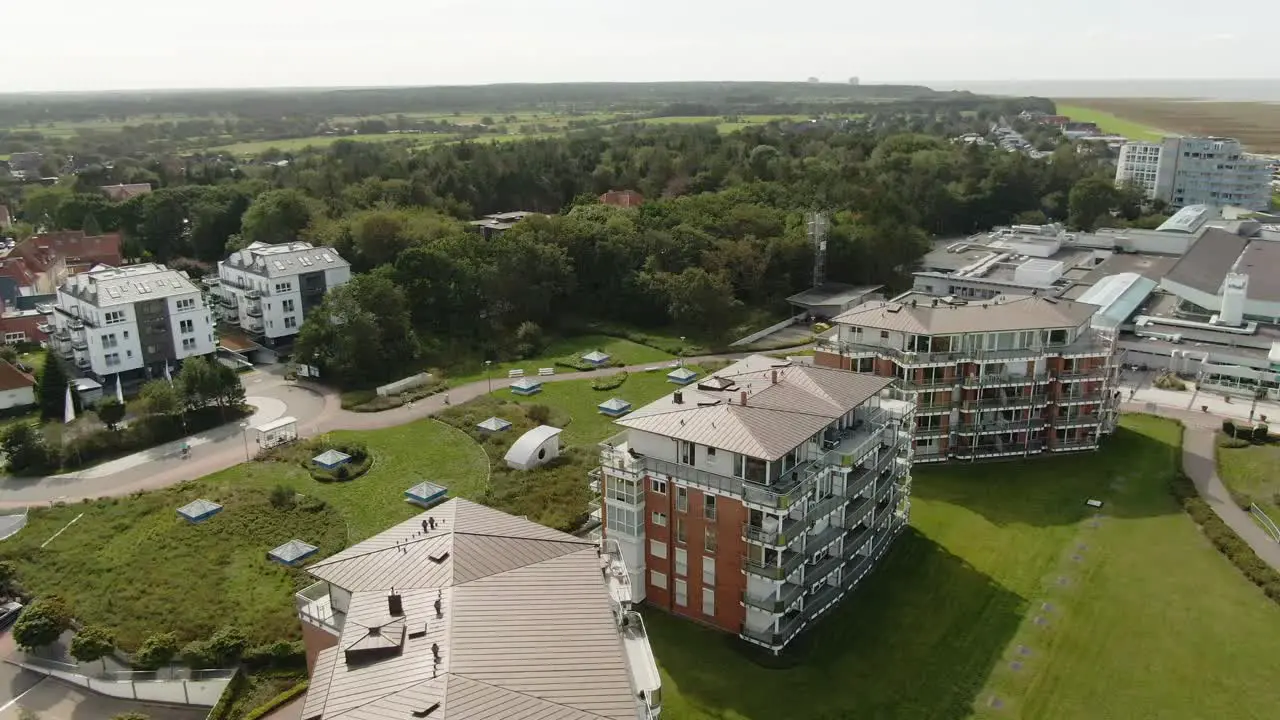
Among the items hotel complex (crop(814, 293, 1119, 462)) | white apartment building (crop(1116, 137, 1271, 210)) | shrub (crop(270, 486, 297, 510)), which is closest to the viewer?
shrub (crop(270, 486, 297, 510))

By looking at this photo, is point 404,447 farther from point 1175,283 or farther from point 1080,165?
point 1080,165

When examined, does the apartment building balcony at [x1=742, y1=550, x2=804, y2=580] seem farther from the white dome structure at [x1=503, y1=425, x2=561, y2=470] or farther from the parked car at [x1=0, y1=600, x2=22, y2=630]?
the parked car at [x1=0, y1=600, x2=22, y2=630]

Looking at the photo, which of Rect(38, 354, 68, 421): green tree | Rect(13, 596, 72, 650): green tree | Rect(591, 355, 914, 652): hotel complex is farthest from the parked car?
Rect(591, 355, 914, 652): hotel complex

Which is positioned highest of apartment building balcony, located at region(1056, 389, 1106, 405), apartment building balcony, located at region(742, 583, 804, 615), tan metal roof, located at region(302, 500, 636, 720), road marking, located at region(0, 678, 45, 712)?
tan metal roof, located at region(302, 500, 636, 720)

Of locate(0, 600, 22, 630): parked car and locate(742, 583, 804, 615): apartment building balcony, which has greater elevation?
locate(742, 583, 804, 615): apartment building balcony

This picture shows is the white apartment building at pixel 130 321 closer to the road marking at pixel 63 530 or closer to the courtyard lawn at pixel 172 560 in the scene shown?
the courtyard lawn at pixel 172 560

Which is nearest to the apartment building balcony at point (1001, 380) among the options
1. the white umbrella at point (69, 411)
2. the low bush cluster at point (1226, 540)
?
the low bush cluster at point (1226, 540)
